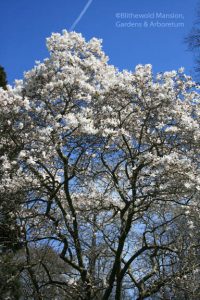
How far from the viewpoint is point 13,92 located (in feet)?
29.7

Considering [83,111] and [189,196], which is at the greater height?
[83,111]

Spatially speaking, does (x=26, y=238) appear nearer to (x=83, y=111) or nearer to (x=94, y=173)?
(x=94, y=173)

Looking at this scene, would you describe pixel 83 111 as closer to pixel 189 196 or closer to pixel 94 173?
pixel 94 173

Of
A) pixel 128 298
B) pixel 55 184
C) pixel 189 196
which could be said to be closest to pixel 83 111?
pixel 55 184

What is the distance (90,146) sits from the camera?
8969 mm

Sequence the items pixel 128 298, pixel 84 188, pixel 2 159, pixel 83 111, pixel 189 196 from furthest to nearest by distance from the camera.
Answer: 1. pixel 128 298
2. pixel 84 188
3. pixel 189 196
4. pixel 83 111
5. pixel 2 159

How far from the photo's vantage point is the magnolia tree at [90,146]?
8703mm

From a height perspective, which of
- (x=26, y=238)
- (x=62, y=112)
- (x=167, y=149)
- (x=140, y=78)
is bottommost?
(x=26, y=238)

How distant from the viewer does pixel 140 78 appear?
959 centimetres

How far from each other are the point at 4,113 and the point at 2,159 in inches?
43.6

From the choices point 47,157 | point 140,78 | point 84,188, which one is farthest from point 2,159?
point 140,78

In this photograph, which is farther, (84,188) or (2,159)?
(84,188)

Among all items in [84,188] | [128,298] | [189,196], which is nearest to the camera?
[189,196]

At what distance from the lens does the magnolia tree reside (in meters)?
8.70
